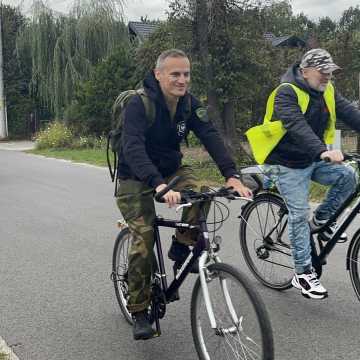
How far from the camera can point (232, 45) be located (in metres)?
A: 13.9

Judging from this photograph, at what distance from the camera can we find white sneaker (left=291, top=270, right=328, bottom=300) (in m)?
4.27

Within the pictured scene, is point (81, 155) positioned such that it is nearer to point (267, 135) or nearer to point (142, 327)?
point (267, 135)

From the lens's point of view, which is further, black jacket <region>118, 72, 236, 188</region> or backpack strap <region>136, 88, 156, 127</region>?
backpack strap <region>136, 88, 156, 127</region>

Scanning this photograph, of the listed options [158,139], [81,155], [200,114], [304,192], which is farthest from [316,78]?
[81,155]

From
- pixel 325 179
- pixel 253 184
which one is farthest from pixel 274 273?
pixel 253 184

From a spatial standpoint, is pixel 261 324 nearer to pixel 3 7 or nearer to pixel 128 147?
pixel 128 147

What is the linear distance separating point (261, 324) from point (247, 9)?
39.7ft

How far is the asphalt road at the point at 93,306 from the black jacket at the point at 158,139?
1157 millimetres

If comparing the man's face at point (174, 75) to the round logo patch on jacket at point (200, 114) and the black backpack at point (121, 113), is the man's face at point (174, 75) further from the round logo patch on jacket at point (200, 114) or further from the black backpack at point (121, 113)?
the round logo patch on jacket at point (200, 114)

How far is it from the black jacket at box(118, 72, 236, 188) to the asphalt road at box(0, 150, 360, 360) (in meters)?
1.16

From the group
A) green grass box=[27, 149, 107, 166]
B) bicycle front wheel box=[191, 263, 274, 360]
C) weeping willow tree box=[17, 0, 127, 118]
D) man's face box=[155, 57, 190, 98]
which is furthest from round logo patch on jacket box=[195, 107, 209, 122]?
weeping willow tree box=[17, 0, 127, 118]

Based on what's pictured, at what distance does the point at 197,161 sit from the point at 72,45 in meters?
16.1

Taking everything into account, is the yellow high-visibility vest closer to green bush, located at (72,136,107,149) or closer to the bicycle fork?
the bicycle fork

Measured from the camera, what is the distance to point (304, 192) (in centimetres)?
441
